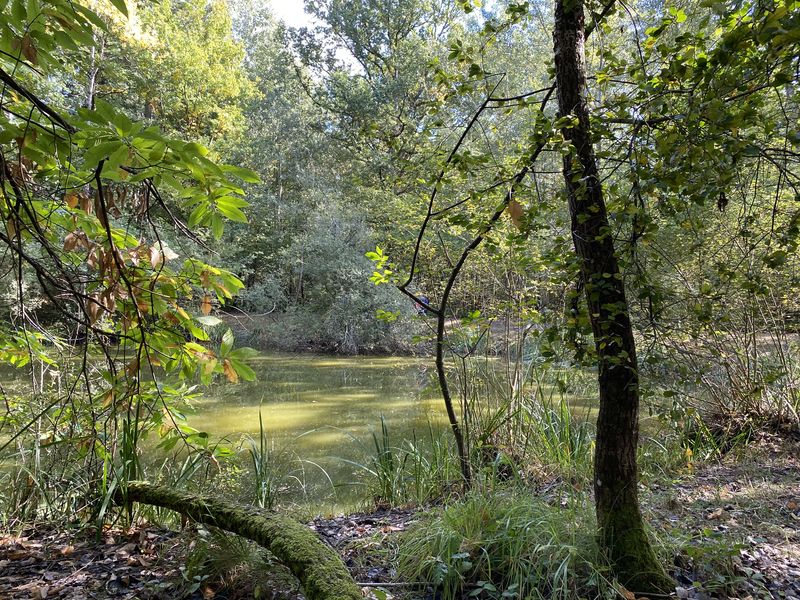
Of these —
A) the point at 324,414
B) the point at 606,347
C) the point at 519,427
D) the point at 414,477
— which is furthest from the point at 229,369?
the point at 324,414

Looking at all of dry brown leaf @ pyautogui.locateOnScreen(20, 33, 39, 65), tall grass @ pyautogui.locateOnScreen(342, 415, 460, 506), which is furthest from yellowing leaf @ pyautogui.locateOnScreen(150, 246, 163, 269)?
tall grass @ pyautogui.locateOnScreen(342, 415, 460, 506)

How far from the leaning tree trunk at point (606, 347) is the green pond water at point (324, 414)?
147 centimetres

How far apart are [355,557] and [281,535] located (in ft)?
2.37

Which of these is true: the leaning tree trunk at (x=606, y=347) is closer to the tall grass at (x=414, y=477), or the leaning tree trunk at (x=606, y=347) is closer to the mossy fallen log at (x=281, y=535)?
the mossy fallen log at (x=281, y=535)

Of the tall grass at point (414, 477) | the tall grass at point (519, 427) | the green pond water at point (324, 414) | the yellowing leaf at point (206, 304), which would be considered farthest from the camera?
the green pond water at point (324, 414)

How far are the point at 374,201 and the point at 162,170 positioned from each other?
14237 millimetres

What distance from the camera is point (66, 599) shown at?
1676 millimetres

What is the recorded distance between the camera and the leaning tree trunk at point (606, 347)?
1.81m

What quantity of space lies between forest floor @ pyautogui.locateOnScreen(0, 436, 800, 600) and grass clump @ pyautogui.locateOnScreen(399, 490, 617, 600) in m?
0.12

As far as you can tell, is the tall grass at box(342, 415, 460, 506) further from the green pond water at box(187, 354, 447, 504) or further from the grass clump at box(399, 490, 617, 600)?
the grass clump at box(399, 490, 617, 600)

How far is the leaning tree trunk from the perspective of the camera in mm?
1813

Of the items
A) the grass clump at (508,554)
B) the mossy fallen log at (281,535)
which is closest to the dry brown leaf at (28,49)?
the mossy fallen log at (281,535)

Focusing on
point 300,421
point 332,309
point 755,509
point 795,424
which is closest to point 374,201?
point 332,309

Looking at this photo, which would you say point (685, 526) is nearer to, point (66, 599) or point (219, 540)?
point (219, 540)
